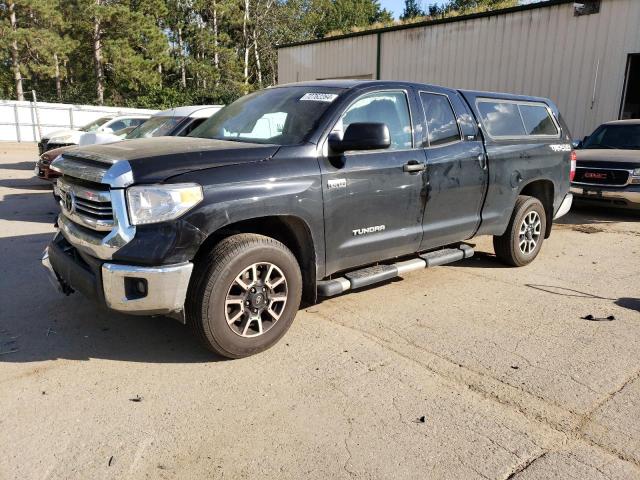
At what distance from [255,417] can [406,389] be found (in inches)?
38.6

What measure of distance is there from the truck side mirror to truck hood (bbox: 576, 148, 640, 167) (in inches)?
280

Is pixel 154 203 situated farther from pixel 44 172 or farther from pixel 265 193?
pixel 44 172

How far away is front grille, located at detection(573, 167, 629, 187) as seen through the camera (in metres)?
9.05

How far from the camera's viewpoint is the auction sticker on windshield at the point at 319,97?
4202mm

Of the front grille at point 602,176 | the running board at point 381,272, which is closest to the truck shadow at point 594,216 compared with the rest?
the front grille at point 602,176

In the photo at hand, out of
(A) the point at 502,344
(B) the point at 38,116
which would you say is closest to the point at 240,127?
(A) the point at 502,344

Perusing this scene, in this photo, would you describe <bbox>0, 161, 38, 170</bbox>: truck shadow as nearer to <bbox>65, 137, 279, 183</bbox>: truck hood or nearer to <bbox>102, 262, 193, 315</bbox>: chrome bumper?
<bbox>65, 137, 279, 183</bbox>: truck hood

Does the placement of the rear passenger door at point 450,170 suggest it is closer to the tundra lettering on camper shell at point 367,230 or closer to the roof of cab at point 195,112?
the tundra lettering on camper shell at point 367,230

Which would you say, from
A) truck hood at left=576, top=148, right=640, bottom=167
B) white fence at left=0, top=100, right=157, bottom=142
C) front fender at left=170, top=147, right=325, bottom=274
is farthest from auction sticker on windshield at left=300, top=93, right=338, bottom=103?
white fence at left=0, top=100, right=157, bottom=142

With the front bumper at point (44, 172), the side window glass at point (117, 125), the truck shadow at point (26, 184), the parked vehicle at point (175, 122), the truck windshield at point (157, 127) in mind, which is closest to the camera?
the parked vehicle at point (175, 122)

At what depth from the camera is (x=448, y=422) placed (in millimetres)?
2965

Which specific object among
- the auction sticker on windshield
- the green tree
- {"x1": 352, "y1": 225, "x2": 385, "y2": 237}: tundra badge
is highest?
the green tree

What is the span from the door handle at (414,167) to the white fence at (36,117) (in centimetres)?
2606

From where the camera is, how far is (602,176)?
30.4 feet
